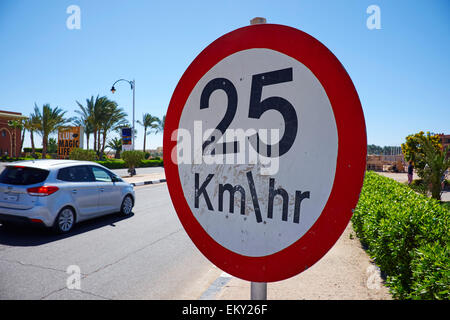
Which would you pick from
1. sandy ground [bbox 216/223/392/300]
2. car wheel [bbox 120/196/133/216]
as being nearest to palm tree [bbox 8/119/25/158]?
car wheel [bbox 120/196/133/216]

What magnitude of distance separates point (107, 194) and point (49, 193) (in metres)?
1.79

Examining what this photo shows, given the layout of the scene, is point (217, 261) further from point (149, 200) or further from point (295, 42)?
point (149, 200)

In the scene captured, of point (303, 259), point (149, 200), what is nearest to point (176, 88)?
point (303, 259)

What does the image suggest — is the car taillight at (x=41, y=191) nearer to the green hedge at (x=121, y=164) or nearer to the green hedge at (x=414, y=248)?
the green hedge at (x=414, y=248)

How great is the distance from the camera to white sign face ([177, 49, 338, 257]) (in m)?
0.84

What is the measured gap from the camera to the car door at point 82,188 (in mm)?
6543

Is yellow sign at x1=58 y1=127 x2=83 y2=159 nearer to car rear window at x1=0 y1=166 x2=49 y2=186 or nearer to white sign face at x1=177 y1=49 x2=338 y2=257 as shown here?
car rear window at x1=0 y1=166 x2=49 y2=186

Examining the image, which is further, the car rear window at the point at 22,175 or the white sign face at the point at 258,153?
the car rear window at the point at 22,175

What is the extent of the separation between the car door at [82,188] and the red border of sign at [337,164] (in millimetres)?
6493

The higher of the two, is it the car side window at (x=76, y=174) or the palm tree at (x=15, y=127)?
the palm tree at (x=15, y=127)

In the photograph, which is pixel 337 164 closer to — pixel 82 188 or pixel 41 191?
pixel 41 191

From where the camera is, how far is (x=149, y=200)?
37.5 feet

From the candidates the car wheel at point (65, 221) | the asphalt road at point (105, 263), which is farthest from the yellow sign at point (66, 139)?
the car wheel at point (65, 221)
